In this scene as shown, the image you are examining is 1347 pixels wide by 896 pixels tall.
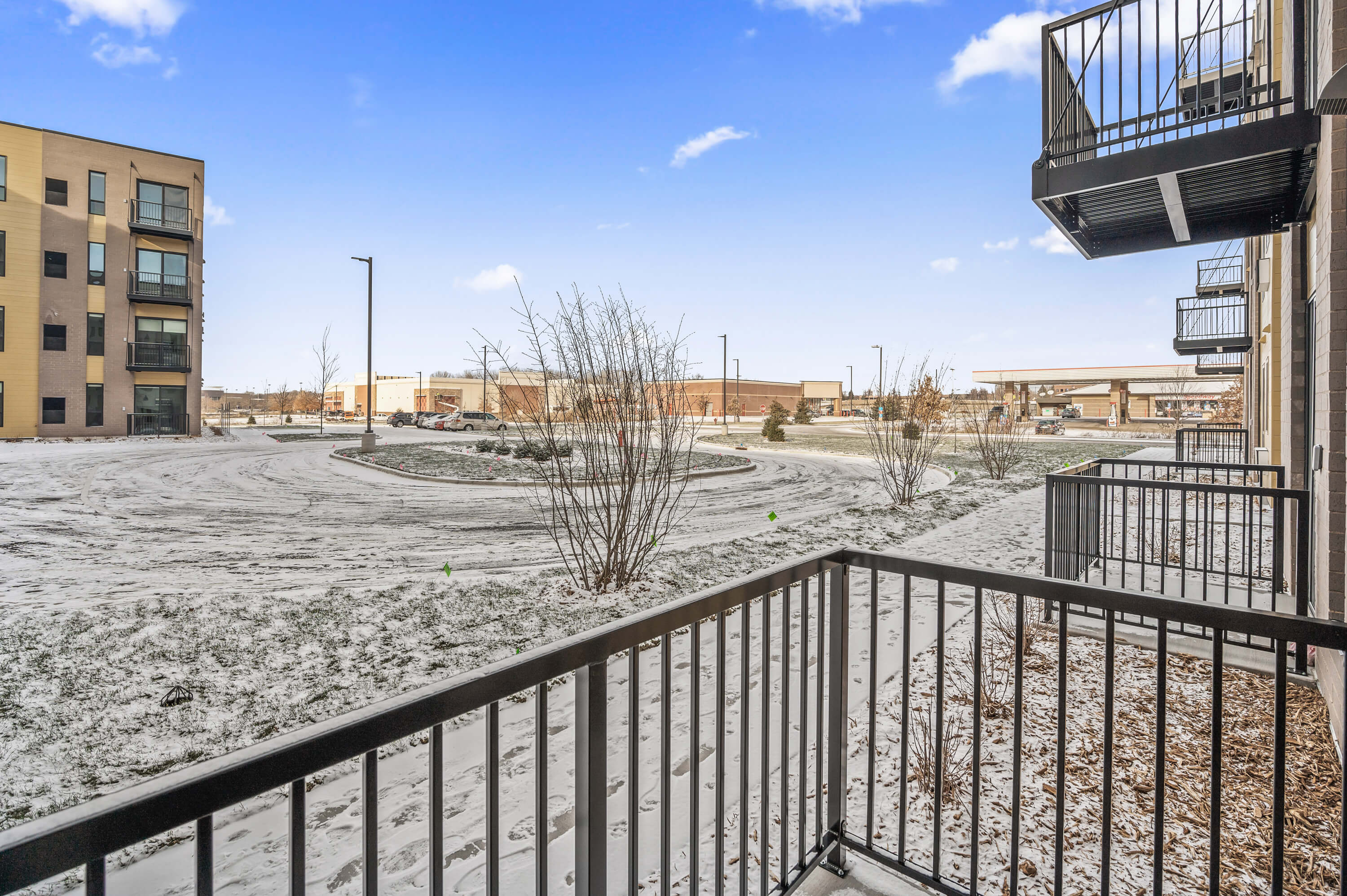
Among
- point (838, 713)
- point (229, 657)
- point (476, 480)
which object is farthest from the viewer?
point (476, 480)

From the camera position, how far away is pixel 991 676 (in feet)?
14.4

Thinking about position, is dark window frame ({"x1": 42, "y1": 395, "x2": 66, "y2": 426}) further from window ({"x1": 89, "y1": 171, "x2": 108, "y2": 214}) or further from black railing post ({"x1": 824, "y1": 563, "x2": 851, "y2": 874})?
black railing post ({"x1": 824, "y1": 563, "x2": 851, "y2": 874})

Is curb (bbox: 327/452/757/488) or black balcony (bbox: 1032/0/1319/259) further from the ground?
black balcony (bbox: 1032/0/1319/259)

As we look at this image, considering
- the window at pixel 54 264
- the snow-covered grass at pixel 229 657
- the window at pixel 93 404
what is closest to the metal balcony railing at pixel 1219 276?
the snow-covered grass at pixel 229 657

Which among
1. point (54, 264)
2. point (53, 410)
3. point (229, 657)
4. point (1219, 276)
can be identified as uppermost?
point (54, 264)

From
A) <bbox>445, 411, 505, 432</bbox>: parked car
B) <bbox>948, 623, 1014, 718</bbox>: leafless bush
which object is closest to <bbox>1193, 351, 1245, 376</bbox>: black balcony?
<bbox>948, 623, 1014, 718</bbox>: leafless bush

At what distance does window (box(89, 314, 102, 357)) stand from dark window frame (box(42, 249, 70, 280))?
1999 millimetres

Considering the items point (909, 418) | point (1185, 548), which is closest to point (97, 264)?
point (909, 418)

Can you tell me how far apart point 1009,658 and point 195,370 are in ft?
132

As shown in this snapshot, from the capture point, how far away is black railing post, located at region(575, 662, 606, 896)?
1.68m

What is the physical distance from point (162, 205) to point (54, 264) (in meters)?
5.31

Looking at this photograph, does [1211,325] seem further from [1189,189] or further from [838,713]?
[838,713]

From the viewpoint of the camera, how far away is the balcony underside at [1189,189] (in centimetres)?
433

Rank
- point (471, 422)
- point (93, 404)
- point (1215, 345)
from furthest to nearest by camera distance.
Answer: point (471, 422)
point (93, 404)
point (1215, 345)
